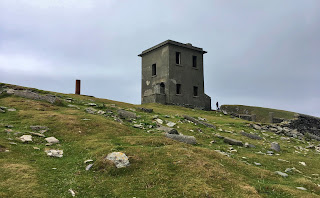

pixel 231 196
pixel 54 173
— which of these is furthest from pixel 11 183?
pixel 231 196

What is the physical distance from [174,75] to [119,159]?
103 ft

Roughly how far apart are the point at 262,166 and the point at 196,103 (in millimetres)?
31075

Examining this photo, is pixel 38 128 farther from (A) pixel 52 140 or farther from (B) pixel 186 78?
(B) pixel 186 78

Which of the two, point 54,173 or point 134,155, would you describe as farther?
point 134,155

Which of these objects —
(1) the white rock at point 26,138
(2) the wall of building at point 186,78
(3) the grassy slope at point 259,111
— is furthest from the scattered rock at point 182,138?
(3) the grassy slope at point 259,111

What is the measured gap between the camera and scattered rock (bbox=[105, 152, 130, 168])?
8.97 meters

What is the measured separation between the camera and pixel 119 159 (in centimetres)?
917

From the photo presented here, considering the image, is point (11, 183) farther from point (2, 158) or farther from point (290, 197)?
point (290, 197)

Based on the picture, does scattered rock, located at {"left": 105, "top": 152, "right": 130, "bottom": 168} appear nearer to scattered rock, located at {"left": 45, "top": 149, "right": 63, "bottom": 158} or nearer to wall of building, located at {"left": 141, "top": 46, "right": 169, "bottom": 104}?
scattered rock, located at {"left": 45, "top": 149, "right": 63, "bottom": 158}

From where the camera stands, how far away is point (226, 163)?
1058 centimetres

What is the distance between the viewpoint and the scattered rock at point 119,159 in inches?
353

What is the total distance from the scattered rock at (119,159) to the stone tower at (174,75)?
1138 inches

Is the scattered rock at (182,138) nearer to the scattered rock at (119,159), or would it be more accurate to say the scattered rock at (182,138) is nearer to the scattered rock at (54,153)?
the scattered rock at (119,159)

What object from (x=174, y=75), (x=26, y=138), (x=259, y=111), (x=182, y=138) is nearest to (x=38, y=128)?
(x=26, y=138)
